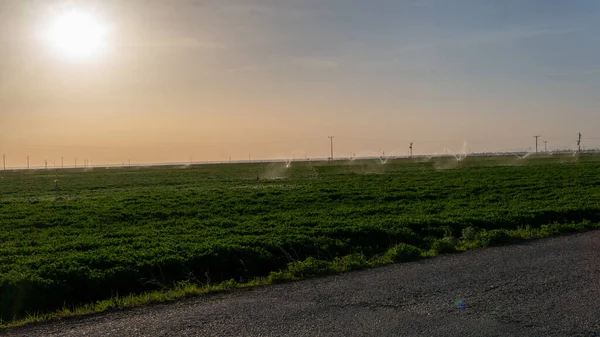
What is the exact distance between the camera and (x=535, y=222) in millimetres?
19438

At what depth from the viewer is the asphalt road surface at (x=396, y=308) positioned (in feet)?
24.0

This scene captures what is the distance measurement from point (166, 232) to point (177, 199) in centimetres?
1298

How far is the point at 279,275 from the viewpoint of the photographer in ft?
36.0

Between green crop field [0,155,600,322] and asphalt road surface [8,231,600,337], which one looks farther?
green crop field [0,155,600,322]

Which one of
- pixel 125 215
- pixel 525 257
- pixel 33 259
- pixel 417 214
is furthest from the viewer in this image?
pixel 125 215

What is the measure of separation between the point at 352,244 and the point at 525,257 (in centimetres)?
578

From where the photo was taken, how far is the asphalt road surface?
730 centimetres

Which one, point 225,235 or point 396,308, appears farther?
point 225,235

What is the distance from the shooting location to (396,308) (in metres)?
8.22

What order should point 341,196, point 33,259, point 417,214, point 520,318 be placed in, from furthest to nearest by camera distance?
point 341,196
point 417,214
point 33,259
point 520,318

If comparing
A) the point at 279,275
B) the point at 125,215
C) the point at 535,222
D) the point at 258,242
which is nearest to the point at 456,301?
the point at 279,275

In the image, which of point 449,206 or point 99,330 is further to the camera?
point 449,206

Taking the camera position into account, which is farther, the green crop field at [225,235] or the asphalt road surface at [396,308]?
the green crop field at [225,235]

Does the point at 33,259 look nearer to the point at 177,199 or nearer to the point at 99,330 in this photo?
the point at 99,330
